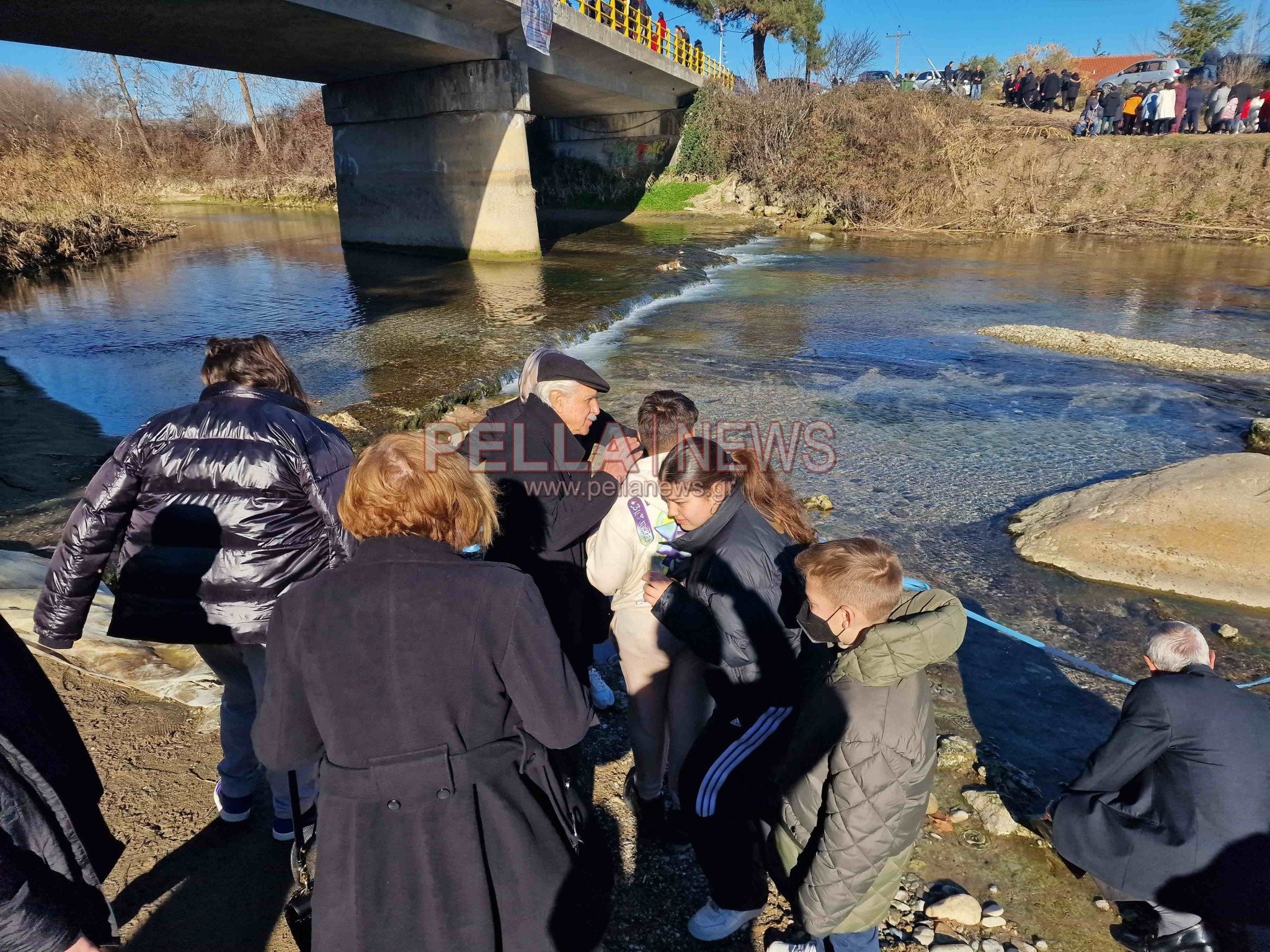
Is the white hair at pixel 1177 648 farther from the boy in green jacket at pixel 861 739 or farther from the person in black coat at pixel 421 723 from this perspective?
the person in black coat at pixel 421 723

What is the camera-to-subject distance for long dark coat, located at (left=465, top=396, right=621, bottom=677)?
3.03 m

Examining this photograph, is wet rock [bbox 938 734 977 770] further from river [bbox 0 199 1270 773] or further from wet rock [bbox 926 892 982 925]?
wet rock [bbox 926 892 982 925]

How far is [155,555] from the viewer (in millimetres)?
2574

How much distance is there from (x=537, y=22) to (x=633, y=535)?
1904 centimetres

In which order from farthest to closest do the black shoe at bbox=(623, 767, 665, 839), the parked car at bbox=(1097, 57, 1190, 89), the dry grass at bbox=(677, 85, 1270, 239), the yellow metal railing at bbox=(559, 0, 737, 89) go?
the parked car at bbox=(1097, 57, 1190, 89) → the dry grass at bbox=(677, 85, 1270, 239) → the yellow metal railing at bbox=(559, 0, 737, 89) → the black shoe at bbox=(623, 767, 665, 839)

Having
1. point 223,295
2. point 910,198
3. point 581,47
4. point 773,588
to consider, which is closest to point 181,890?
point 773,588

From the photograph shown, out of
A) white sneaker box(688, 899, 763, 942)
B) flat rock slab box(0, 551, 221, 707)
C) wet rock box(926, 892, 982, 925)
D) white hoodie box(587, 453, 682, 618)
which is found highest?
white hoodie box(587, 453, 682, 618)

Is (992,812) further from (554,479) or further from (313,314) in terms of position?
(313,314)

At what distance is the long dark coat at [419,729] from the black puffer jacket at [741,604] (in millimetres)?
808

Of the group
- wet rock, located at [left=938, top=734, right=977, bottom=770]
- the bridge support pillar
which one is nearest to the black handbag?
wet rock, located at [left=938, top=734, right=977, bottom=770]

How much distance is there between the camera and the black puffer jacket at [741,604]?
244cm

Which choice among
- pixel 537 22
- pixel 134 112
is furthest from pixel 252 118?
pixel 537 22

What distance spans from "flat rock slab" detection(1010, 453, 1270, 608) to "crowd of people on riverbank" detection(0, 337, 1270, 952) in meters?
3.29

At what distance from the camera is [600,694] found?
3807 mm
